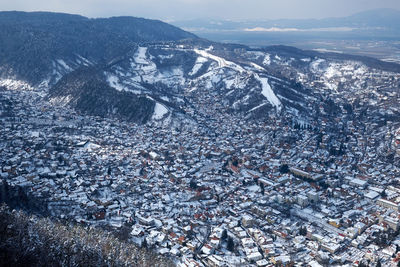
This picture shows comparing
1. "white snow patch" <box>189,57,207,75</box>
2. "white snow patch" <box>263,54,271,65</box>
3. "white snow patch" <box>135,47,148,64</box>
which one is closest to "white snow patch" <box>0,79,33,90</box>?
"white snow patch" <box>135,47,148,64</box>

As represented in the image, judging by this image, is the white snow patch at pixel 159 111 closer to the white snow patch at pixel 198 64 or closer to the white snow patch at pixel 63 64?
the white snow patch at pixel 198 64

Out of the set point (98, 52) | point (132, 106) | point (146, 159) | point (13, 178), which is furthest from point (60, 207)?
point (98, 52)

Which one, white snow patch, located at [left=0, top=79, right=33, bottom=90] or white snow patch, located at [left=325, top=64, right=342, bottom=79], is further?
white snow patch, located at [left=325, top=64, right=342, bottom=79]

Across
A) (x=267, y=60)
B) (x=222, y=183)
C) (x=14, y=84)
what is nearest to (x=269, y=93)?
(x=222, y=183)

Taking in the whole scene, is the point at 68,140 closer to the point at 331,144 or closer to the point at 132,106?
the point at 132,106

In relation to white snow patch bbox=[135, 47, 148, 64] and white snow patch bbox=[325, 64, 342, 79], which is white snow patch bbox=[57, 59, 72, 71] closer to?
white snow patch bbox=[135, 47, 148, 64]

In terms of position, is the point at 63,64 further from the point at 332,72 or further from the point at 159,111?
Result: the point at 332,72
